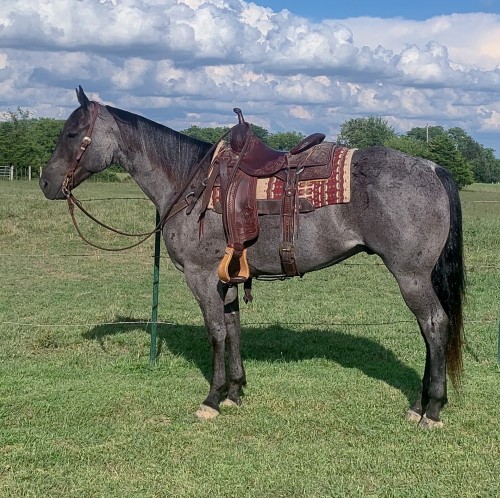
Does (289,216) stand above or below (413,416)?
above

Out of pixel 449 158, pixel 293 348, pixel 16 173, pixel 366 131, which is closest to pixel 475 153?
pixel 366 131

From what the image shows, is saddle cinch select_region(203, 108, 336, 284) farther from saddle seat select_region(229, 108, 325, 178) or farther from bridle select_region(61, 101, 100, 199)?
bridle select_region(61, 101, 100, 199)

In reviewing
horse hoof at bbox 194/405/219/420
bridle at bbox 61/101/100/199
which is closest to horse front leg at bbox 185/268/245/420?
horse hoof at bbox 194/405/219/420

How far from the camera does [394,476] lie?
12.6ft

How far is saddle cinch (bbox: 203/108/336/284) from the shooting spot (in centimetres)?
466

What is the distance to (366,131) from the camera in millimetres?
64375

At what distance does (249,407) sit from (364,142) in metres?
57.1

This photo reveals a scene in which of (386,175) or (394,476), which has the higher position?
(386,175)

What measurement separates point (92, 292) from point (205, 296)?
615 cm

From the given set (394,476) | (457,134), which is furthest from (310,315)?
(457,134)

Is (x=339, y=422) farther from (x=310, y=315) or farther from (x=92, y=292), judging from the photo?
(x=92, y=292)

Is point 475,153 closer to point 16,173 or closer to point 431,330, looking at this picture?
point 16,173

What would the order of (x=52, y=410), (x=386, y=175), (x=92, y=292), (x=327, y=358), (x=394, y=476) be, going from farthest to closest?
1. (x=92, y=292)
2. (x=327, y=358)
3. (x=52, y=410)
4. (x=386, y=175)
5. (x=394, y=476)

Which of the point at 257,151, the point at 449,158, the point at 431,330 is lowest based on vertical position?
the point at 431,330
